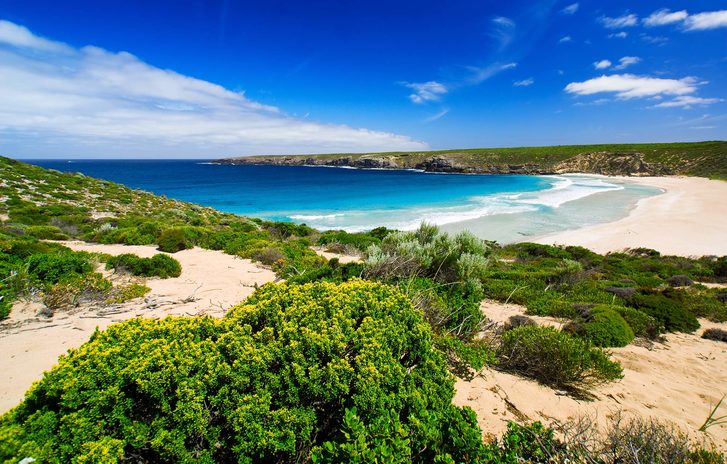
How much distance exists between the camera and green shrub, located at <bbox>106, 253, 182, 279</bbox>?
312 inches

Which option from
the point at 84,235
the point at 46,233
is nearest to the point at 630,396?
the point at 84,235

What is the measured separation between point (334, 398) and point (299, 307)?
92cm

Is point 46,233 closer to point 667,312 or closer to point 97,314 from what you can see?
point 97,314

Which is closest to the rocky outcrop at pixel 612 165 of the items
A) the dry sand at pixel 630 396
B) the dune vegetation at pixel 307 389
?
the dry sand at pixel 630 396

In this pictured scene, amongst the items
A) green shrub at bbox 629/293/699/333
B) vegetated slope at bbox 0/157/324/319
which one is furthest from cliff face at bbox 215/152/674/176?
vegetated slope at bbox 0/157/324/319

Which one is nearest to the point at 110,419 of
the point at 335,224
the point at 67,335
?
the point at 67,335

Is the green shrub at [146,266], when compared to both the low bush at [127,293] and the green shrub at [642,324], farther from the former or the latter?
the green shrub at [642,324]

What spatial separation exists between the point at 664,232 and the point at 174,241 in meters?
31.1

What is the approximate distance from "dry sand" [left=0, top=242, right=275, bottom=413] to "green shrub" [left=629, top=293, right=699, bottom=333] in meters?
9.38

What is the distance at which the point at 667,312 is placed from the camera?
7180mm

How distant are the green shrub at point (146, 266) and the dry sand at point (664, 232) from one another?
2130 centimetres

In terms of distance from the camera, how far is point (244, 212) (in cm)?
3788

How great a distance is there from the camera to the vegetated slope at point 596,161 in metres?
74.1

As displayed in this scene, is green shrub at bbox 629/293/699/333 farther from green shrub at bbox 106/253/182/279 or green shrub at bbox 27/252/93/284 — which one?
green shrub at bbox 27/252/93/284
